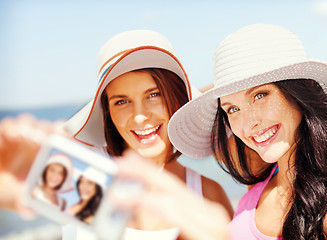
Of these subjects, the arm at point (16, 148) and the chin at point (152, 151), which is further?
the chin at point (152, 151)

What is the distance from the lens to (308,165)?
5.26ft

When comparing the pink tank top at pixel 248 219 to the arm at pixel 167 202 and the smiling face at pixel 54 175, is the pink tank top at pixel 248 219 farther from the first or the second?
the smiling face at pixel 54 175

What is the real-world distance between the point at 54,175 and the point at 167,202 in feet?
1.14

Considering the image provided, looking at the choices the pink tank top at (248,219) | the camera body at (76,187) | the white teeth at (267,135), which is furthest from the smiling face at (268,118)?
the camera body at (76,187)

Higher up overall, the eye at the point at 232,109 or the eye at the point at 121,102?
the eye at the point at 121,102

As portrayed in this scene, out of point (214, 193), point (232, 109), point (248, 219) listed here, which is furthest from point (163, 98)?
point (248, 219)

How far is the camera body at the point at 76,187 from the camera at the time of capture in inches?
34.0

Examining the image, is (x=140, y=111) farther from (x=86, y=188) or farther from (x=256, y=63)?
(x=86, y=188)

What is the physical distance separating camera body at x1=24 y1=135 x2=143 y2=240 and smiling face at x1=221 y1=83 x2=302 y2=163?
830mm

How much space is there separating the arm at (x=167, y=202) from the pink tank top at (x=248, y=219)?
0.81m

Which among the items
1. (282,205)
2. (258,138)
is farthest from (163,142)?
(282,205)

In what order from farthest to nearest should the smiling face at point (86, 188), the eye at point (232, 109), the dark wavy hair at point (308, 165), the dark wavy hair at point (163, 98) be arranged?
the dark wavy hair at point (163, 98)
the eye at point (232, 109)
the dark wavy hair at point (308, 165)
the smiling face at point (86, 188)

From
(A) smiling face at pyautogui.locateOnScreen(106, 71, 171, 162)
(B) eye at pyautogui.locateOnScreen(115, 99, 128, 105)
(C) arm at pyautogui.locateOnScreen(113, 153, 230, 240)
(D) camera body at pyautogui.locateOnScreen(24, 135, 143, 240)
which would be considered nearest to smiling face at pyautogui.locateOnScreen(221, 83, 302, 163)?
(A) smiling face at pyautogui.locateOnScreen(106, 71, 171, 162)

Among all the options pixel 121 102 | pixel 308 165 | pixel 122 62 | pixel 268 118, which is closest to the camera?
pixel 268 118
